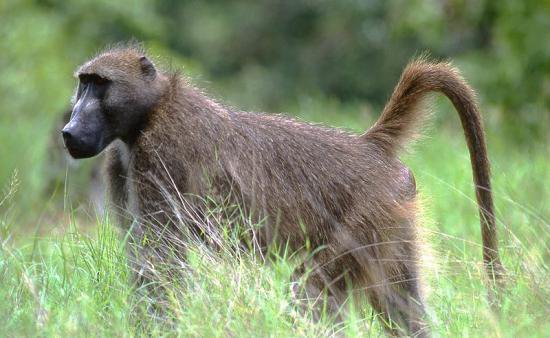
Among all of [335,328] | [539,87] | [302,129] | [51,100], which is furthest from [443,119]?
[335,328]

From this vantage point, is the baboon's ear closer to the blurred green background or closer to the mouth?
the mouth

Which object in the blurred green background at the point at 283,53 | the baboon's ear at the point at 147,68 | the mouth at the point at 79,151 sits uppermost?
the baboon's ear at the point at 147,68

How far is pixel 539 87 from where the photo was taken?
31.3 ft

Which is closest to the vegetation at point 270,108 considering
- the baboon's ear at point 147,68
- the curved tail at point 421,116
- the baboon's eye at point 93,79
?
the curved tail at point 421,116

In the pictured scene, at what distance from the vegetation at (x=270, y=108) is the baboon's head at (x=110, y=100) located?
315 mm

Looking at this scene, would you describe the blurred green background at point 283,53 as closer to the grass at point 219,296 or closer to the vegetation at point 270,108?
the vegetation at point 270,108

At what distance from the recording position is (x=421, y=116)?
16.4 feet

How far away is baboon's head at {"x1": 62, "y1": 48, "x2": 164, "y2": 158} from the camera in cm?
452

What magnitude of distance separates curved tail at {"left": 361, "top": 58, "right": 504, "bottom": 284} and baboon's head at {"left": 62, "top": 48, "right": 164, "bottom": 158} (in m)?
0.95

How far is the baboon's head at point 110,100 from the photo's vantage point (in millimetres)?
4523

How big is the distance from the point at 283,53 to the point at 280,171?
14.7m

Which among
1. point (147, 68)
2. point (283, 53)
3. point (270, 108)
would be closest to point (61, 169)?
point (147, 68)

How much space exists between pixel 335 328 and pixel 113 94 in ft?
4.32

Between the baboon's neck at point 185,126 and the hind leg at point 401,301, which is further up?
the baboon's neck at point 185,126
